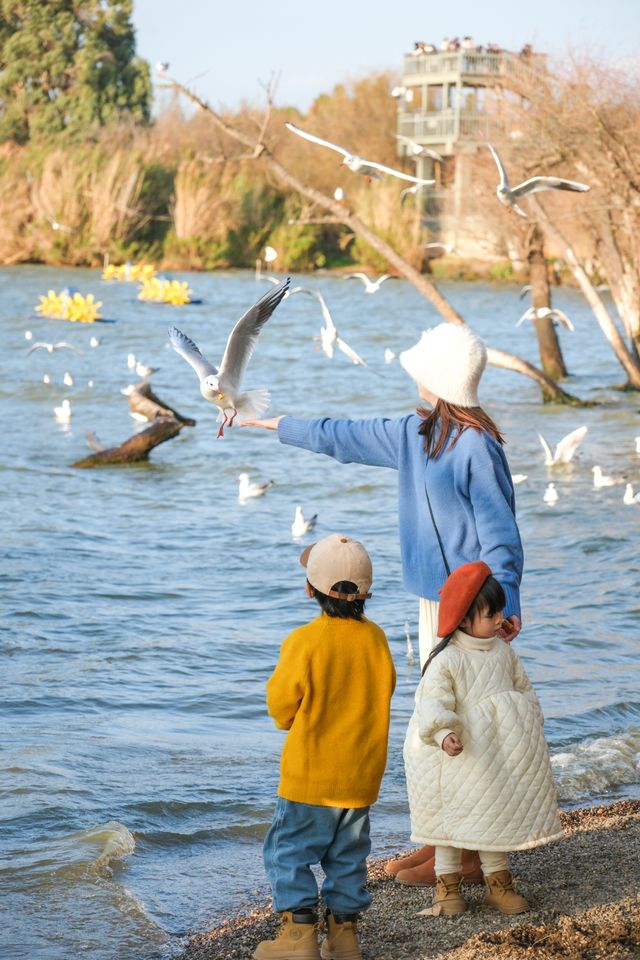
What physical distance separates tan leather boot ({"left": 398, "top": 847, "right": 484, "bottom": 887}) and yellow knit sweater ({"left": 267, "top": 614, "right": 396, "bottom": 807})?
53 cm

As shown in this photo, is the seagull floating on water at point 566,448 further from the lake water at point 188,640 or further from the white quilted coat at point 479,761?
the white quilted coat at point 479,761

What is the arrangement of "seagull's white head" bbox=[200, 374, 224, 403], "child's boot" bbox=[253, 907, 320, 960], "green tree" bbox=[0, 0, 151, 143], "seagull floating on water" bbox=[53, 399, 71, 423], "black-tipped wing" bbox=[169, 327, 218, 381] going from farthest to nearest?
"green tree" bbox=[0, 0, 151, 143], "seagull floating on water" bbox=[53, 399, 71, 423], "black-tipped wing" bbox=[169, 327, 218, 381], "seagull's white head" bbox=[200, 374, 224, 403], "child's boot" bbox=[253, 907, 320, 960]

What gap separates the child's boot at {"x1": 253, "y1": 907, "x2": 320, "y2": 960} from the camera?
3326 millimetres

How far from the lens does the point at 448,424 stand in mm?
3619

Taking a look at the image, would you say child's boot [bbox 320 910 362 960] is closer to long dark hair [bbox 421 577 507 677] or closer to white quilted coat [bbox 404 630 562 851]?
white quilted coat [bbox 404 630 562 851]

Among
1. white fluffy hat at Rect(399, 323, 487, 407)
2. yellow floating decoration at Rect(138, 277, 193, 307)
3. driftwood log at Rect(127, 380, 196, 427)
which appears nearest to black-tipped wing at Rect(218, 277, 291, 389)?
white fluffy hat at Rect(399, 323, 487, 407)

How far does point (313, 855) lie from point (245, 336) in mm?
1752

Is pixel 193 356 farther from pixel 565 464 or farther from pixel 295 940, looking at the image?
pixel 565 464

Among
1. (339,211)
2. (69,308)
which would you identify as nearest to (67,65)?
(69,308)

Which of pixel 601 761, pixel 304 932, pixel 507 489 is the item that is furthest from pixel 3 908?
pixel 601 761

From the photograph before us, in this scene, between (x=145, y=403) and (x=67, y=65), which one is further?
(x=67, y=65)

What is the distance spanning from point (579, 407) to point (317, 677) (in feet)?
52.6

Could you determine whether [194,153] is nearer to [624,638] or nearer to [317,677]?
[624,638]

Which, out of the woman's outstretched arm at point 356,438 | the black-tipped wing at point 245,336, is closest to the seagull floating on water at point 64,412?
the black-tipped wing at point 245,336
